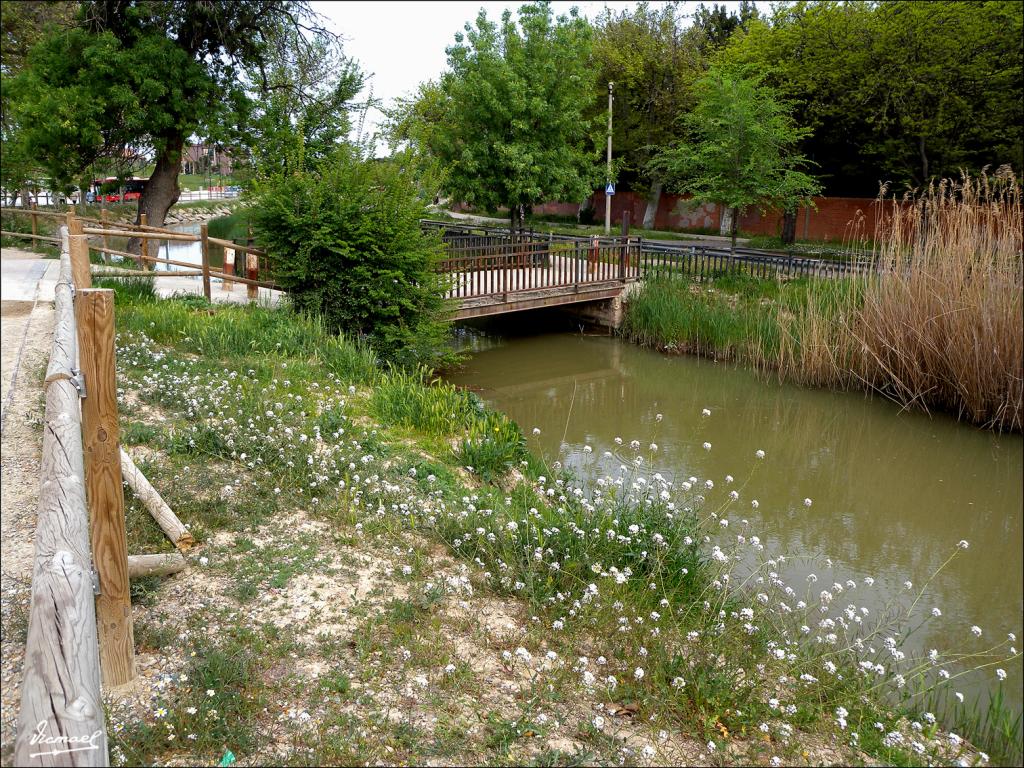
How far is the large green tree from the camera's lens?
24938mm

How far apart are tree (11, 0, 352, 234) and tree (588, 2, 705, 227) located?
17613 mm

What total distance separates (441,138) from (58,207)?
1631 cm

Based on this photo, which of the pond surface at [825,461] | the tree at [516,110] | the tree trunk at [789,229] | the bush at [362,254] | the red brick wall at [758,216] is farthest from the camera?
the red brick wall at [758,216]

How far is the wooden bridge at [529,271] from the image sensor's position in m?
15.9

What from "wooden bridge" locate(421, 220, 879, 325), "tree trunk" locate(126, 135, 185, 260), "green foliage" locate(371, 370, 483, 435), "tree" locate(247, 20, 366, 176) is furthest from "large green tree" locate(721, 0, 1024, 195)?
"green foliage" locate(371, 370, 483, 435)

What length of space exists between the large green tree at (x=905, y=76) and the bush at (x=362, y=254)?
14871 millimetres

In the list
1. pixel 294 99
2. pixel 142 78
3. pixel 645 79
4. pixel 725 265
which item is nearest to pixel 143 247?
pixel 142 78

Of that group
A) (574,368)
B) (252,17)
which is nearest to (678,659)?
(574,368)

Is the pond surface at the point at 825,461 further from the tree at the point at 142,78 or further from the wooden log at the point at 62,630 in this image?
the tree at the point at 142,78

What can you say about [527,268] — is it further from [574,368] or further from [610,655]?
[610,655]

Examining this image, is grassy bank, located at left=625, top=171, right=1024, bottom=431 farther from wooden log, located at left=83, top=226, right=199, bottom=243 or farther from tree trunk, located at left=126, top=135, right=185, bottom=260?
Result: tree trunk, located at left=126, top=135, right=185, bottom=260

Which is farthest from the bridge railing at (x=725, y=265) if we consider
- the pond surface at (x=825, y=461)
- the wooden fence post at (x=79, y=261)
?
the wooden fence post at (x=79, y=261)

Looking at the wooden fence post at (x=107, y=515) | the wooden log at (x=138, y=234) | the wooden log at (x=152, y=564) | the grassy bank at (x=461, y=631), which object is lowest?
the grassy bank at (x=461, y=631)

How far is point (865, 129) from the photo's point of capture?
98.3 ft
